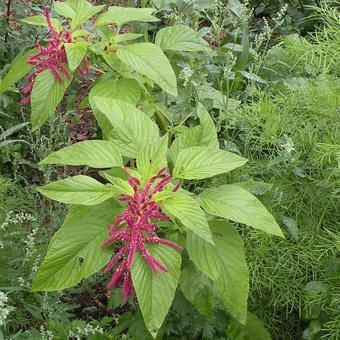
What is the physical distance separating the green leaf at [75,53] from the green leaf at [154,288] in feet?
1.88

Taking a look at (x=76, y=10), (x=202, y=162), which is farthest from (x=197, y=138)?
(x=76, y=10)

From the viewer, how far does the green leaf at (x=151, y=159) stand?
1.62 metres

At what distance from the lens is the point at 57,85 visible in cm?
184

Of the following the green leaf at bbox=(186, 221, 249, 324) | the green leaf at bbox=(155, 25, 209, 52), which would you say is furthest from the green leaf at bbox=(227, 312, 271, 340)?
the green leaf at bbox=(155, 25, 209, 52)

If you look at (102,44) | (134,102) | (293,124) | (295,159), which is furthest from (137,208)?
(293,124)

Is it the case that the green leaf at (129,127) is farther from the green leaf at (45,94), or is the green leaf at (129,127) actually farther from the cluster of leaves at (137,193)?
the green leaf at (45,94)

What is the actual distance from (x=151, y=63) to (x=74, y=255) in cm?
60

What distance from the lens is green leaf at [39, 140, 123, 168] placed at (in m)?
1.61

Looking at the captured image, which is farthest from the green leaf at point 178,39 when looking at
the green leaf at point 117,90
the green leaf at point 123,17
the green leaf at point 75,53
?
the green leaf at point 75,53

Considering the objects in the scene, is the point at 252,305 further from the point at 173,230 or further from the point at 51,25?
the point at 51,25

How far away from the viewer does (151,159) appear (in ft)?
5.47

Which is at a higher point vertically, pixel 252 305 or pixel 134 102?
pixel 134 102

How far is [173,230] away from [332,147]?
646 mm

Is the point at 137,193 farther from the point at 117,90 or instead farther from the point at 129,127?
the point at 117,90
